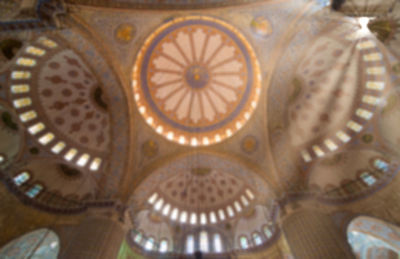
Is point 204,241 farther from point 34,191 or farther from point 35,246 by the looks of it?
point 34,191

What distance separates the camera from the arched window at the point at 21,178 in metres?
10.5

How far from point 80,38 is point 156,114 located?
569 centimetres

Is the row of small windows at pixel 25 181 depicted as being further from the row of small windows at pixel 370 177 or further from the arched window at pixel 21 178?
the row of small windows at pixel 370 177

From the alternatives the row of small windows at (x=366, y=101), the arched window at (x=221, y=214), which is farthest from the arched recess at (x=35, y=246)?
the row of small windows at (x=366, y=101)

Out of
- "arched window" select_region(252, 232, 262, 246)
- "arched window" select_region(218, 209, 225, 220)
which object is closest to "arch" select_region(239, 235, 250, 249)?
"arched window" select_region(252, 232, 262, 246)

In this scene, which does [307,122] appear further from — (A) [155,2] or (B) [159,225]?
(B) [159,225]

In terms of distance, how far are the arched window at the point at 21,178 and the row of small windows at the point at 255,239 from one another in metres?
12.7

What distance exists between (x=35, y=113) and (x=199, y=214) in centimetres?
→ 1157

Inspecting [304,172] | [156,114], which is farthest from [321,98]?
[156,114]

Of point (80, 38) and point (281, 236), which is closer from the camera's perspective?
point (80, 38)

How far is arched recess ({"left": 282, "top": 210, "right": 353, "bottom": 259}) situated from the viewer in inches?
299

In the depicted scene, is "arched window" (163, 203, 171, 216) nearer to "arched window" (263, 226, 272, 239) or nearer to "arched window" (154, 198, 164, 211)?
"arched window" (154, 198, 164, 211)

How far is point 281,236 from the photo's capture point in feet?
37.9

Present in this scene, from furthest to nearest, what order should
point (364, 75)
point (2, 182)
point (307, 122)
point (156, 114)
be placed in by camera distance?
point (156, 114)
point (307, 122)
point (364, 75)
point (2, 182)
